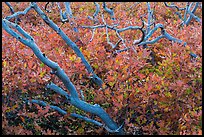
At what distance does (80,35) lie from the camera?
3896 millimetres

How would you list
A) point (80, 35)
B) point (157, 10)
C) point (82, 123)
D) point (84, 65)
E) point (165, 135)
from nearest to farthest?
point (165, 135) → point (82, 123) → point (84, 65) → point (80, 35) → point (157, 10)

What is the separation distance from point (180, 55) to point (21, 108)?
4.54ft

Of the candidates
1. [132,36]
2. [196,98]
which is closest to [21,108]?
[196,98]

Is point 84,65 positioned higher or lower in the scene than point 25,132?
higher

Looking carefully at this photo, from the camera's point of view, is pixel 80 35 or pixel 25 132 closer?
pixel 25 132

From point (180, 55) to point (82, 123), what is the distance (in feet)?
3.33

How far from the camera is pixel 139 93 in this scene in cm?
267

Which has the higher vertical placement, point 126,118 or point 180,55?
point 180,55

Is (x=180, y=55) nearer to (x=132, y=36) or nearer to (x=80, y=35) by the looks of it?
(x=132, y=36)

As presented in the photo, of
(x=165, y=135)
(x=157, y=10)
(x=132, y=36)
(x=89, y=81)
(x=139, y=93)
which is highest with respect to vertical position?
(x=157, y=10)

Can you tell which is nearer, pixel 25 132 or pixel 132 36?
pixel 25 132

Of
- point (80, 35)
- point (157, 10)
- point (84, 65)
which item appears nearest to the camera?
point (84, 65)

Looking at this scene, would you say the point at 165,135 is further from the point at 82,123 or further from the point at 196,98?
the point at 82,123

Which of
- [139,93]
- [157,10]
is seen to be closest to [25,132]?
[139,93]
